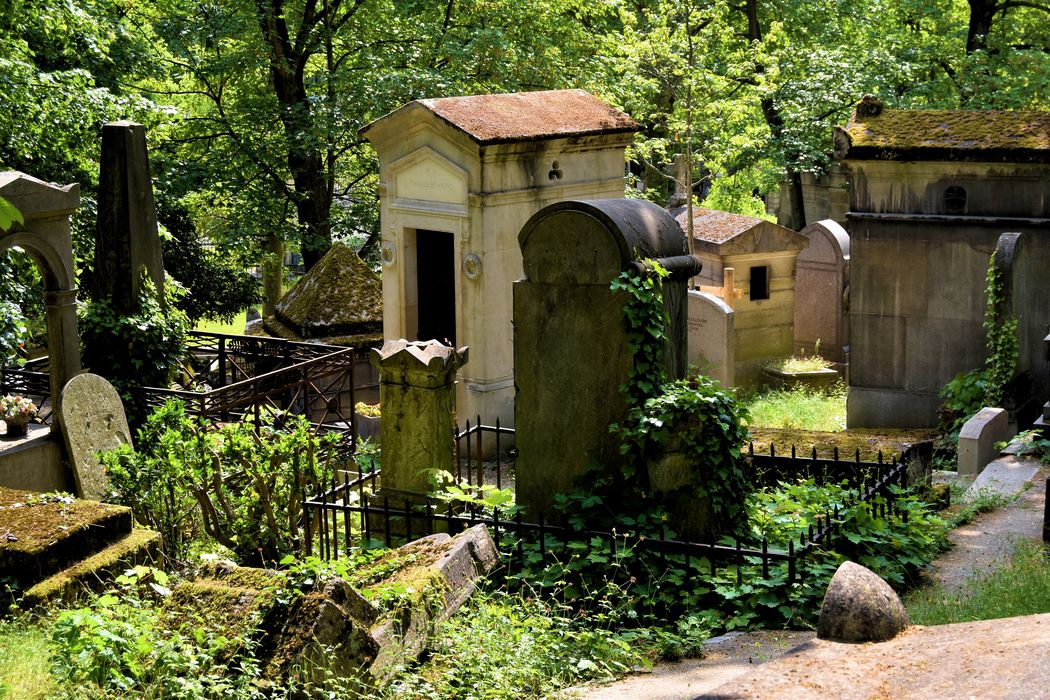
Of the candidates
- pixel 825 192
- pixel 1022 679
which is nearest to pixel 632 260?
pixel 1022 679

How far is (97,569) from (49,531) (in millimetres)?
342

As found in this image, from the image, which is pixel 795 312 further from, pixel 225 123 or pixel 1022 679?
pixel 1022 679

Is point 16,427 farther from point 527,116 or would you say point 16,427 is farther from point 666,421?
point 527,116

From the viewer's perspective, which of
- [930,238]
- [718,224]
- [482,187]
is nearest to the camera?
[482,187]

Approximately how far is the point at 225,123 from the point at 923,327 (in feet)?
37.4

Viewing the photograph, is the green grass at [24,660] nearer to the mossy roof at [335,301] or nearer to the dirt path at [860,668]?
the dirt path at [860,668]

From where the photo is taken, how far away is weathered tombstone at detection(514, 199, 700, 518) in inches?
284

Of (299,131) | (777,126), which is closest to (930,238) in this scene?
(299,131)

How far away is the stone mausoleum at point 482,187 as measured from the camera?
12688 millimetres

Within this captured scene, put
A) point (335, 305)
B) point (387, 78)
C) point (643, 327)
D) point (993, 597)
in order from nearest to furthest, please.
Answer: point (993, 597) → point (643, 327) → point (335, 305) → point (387, 78)

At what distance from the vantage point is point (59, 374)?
9.78 metres

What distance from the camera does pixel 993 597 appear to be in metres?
6.16

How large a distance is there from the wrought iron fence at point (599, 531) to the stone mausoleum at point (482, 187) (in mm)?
4200

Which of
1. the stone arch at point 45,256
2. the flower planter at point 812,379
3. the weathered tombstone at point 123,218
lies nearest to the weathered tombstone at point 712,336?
the flower planter at point 812,379
